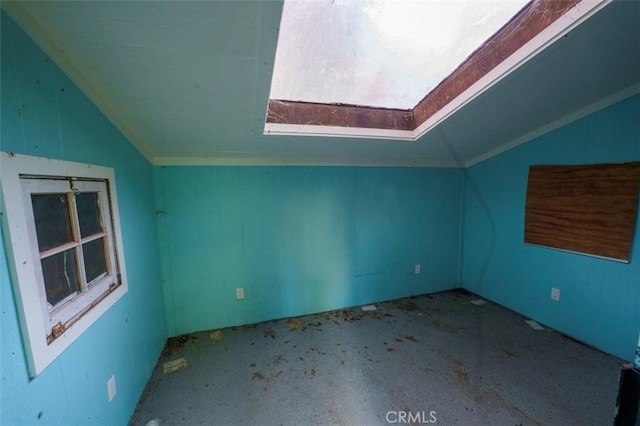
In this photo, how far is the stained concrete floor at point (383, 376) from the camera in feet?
4.60

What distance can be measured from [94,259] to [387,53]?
184 cm

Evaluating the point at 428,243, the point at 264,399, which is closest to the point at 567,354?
the point at 428,243

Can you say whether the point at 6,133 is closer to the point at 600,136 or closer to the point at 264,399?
the point at 264,399

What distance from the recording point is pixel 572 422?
1.33 m

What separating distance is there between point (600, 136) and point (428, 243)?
5.45 feet

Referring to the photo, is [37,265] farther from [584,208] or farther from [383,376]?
[584,208]

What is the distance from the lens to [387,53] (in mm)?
1284

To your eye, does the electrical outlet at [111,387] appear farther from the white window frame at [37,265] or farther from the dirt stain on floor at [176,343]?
the dirt stain on floor at [176,343]

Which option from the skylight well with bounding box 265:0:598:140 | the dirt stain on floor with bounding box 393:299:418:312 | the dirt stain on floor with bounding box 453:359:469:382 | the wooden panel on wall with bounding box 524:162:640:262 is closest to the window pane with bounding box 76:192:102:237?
the skylight well with bounding box 265:0:598:140

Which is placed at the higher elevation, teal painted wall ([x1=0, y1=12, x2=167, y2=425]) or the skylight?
the skylight

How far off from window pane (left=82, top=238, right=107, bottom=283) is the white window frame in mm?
47

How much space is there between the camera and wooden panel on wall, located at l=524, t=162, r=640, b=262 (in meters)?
1.74

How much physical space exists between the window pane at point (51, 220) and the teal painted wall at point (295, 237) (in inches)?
41.1

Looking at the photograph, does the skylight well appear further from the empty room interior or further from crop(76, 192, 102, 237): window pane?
crop(76, 192, 102, 237): window pane
